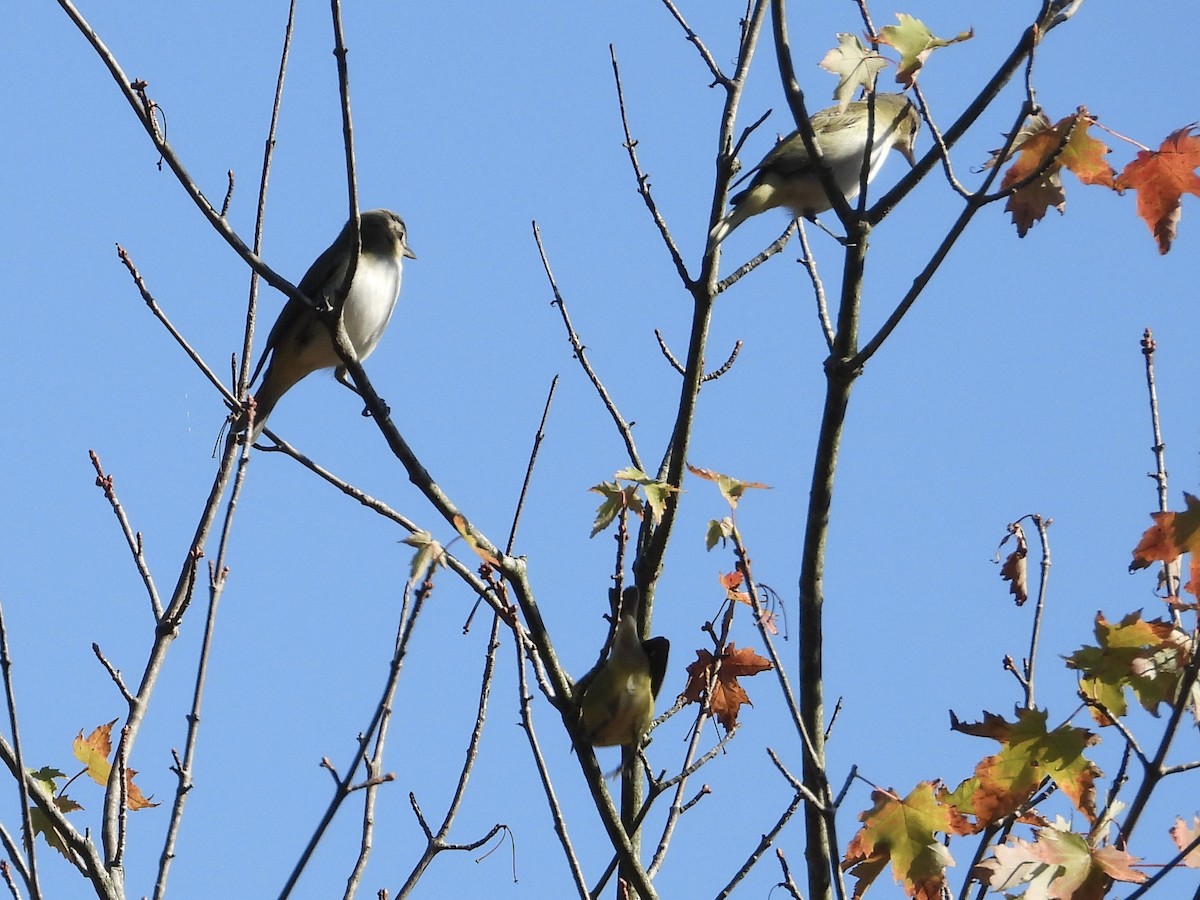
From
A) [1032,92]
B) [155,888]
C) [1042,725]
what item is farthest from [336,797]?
[1032,92]

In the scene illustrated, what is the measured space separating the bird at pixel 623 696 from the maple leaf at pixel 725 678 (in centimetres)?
14

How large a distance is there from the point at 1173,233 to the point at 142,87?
258 cm

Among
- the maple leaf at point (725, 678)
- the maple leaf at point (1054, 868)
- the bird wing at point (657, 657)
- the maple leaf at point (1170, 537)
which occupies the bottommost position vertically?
the maple leaf at point (1054, 868)

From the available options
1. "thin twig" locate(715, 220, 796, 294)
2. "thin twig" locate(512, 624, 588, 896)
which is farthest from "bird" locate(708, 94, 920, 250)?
"thin twig" locate(512, 624, 588, 896)

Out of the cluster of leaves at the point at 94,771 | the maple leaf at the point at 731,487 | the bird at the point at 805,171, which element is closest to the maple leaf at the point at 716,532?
the maple leaf at the point at 731,487

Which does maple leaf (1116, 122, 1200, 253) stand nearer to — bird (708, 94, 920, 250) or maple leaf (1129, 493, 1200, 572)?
maple leaf (1129, 493, 1200, 572)

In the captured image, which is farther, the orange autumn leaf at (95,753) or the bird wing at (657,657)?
the bird wing at (657,657)

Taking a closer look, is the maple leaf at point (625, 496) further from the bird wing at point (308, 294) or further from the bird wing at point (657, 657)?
the bird wing at point (308, 294)

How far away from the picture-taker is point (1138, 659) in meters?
3.07

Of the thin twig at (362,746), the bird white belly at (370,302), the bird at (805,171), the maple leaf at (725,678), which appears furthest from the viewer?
the bird white belly at (370,302)

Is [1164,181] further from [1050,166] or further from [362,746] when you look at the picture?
[362,746]

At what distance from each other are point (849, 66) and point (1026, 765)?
1784 mm

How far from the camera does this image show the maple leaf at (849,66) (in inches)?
136

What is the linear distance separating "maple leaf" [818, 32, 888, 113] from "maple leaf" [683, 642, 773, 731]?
4.98 ft
